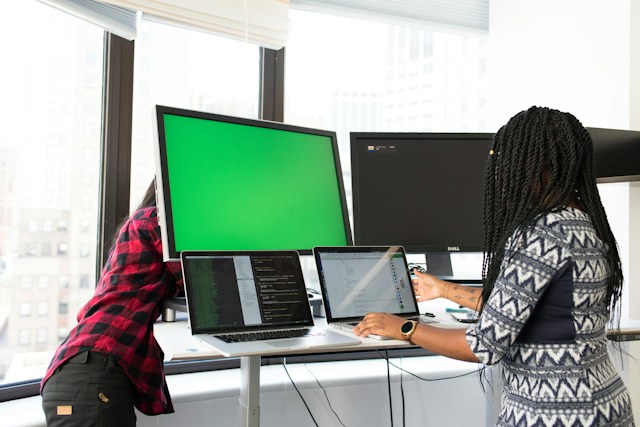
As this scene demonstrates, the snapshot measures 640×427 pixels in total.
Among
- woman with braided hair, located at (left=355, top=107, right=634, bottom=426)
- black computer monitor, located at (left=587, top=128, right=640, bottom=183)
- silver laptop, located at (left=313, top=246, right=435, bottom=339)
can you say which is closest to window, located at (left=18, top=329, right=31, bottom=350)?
silver laptop, located at (left=313, top=246, right=435, bottom=339)

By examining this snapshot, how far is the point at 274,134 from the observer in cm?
193

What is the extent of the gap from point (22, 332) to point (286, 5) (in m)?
1.56

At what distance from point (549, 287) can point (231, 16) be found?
168 cm

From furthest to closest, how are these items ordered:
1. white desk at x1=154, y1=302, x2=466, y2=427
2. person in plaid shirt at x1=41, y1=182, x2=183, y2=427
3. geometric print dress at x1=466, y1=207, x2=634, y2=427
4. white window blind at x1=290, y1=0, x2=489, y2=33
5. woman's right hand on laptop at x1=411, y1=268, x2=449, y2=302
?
white window blind at x1=290, y1=0, x2=489, y2=33 → woman's right hand on laptop at x1=411, y1=268, x2=449, y2=302 → person in plaid shirt at x1=41, y1=182, x2=183, y2=427 → white desk at x1=154, y1=302, x2=466, y2=427 → geometric print dress at x1=466, y1=207, x2=634, y2=427

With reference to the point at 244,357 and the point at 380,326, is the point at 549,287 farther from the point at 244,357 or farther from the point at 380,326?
the point at 244,357

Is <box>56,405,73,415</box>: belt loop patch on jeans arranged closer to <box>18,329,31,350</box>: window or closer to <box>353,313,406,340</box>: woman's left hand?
<box>18,329,31,350</box>: window

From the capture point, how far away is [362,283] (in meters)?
1.84

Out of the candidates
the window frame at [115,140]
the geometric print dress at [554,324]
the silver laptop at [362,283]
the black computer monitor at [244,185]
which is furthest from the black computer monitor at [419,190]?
the geometric print dress at [554,324]

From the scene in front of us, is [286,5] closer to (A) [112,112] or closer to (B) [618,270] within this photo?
(A) [112,112]

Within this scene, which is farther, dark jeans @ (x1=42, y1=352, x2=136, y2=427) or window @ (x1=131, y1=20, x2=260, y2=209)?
window @ (x1=131, y1=20, x2=260, y2=209)

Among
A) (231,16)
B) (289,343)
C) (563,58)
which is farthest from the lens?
(563,58)

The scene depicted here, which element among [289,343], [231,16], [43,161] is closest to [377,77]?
[231,16]

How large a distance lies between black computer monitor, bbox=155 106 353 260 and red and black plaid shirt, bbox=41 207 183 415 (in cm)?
11

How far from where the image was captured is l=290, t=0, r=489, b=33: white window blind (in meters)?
2.74
